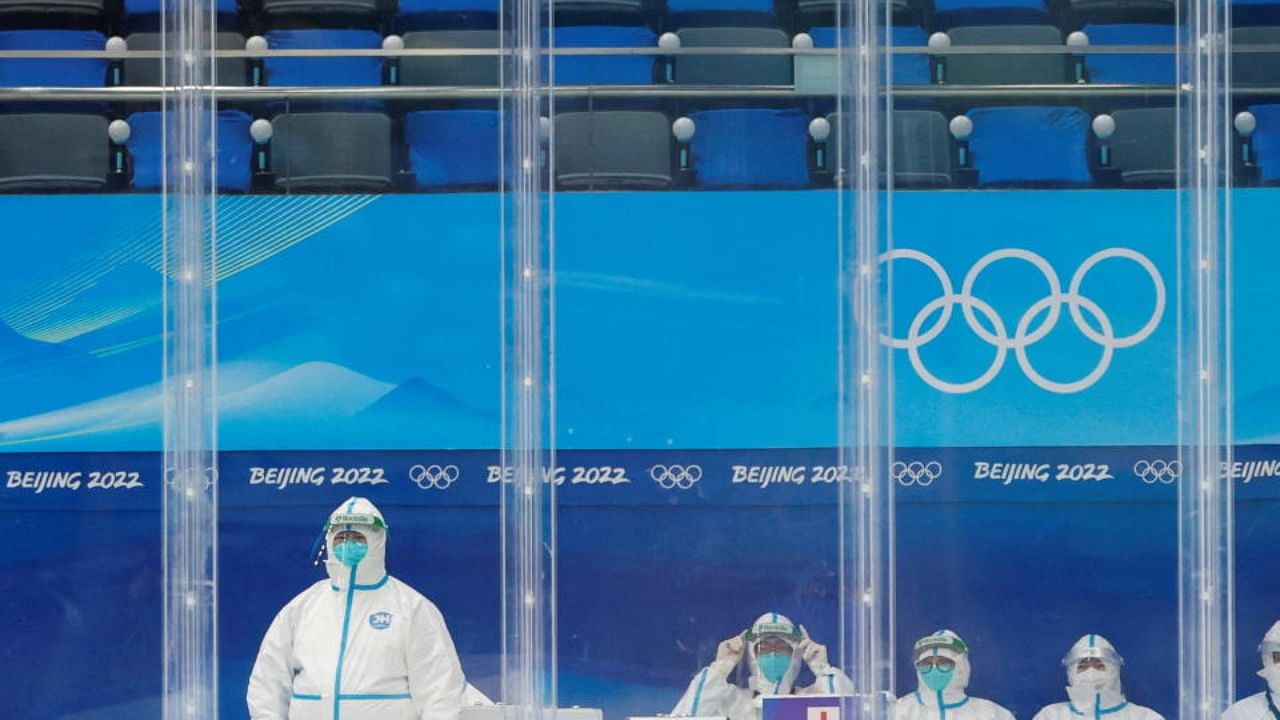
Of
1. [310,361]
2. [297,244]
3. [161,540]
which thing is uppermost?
[297,244]

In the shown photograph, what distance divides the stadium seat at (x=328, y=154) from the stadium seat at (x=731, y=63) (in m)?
0.64

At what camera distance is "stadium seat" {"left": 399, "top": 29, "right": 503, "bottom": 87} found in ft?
10.5

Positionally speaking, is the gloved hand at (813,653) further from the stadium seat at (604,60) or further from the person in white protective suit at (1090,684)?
the stadium seat at (604,60)

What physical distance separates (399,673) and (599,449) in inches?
23.9

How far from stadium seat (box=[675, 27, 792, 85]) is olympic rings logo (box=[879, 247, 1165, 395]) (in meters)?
0.49

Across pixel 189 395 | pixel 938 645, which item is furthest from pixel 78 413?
pixel 938 645

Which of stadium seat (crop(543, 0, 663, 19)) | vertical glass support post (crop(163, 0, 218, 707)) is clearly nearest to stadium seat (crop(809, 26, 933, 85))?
stadium seat (crop(543, 0, 663, 19))

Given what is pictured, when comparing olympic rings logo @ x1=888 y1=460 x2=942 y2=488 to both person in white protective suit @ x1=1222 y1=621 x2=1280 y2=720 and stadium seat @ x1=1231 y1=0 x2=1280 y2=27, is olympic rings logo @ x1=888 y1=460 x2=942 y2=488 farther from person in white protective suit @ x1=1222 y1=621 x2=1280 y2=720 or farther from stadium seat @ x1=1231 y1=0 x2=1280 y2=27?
stadium seat @ x1=1231 y1=0 x2=1280 y2=27

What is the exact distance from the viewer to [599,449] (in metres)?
3.17

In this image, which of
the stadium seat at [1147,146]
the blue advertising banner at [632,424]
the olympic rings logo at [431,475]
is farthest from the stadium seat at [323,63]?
the stadium seat at [1147,146]

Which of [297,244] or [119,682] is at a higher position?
[297,244]

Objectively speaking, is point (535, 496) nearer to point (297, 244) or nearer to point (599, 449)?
point (599, 449)

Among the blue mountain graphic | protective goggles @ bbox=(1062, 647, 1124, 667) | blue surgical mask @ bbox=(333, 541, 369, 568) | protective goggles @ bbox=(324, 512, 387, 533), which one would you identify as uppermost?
the blue mountain graphic

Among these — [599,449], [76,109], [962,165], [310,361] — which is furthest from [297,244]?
[962,165]
